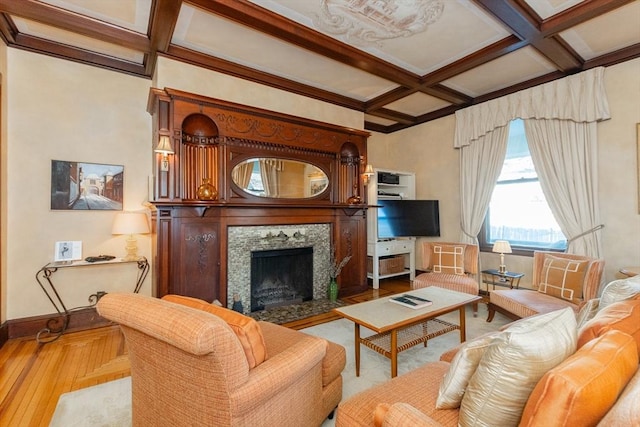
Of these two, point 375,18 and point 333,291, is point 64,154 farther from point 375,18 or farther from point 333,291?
point 333,291

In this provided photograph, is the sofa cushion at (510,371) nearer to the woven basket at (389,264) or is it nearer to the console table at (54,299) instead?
the console table at (54,299)

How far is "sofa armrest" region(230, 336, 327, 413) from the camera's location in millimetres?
1213

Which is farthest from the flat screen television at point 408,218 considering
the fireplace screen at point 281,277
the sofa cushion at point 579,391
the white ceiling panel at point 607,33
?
the sofa cushion at point 579,391

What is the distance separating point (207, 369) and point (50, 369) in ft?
7.59

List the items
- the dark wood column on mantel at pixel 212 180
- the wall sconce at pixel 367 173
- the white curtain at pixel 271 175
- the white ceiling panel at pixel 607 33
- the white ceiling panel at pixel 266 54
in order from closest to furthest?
the white ceiling panel at pixel 607 33 → the white ceiling panel at pixel 266 54 → the dark wood column on mantel at pixel 212 180 → the white curtain at pixel 271 175 → the wall sconce at pixel 367 173

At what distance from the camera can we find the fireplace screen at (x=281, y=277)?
3.88 metres

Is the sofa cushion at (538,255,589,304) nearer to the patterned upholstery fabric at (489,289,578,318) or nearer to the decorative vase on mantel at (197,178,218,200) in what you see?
the patterned upholstery fabric at (489,289,578,318)

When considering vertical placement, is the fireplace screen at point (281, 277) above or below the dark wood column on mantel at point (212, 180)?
below

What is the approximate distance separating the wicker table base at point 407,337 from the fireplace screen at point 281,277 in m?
1.80

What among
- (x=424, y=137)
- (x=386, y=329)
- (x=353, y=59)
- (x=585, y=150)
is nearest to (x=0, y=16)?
(x=353, y=59)

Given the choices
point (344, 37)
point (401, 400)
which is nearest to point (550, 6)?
point (344, 37)

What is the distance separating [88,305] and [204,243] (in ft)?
4.81

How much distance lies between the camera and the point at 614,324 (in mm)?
1203

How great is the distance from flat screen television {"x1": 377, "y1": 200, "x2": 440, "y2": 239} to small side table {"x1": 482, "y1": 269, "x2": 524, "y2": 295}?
106 cm
